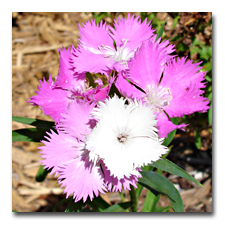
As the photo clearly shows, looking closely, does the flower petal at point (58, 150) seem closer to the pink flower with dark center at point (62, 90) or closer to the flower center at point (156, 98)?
the pink flower with dark center at point (62, 90)

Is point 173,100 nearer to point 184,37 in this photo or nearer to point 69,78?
point 69,78

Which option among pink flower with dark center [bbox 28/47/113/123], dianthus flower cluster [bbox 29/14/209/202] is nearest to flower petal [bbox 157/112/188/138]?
dianthus flower cluster [bbox 29/14/209/202]

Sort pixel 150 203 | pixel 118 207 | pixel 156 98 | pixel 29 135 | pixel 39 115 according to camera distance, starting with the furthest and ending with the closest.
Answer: pixel 39 115
pixel 150 203
pixel 118 207
pixel 29 135
pixel 156 98

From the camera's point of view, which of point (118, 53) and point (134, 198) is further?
point (134, 198)

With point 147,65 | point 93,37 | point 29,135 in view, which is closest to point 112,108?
point 147,65

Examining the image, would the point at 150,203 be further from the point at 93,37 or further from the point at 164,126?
the point at 93,37
